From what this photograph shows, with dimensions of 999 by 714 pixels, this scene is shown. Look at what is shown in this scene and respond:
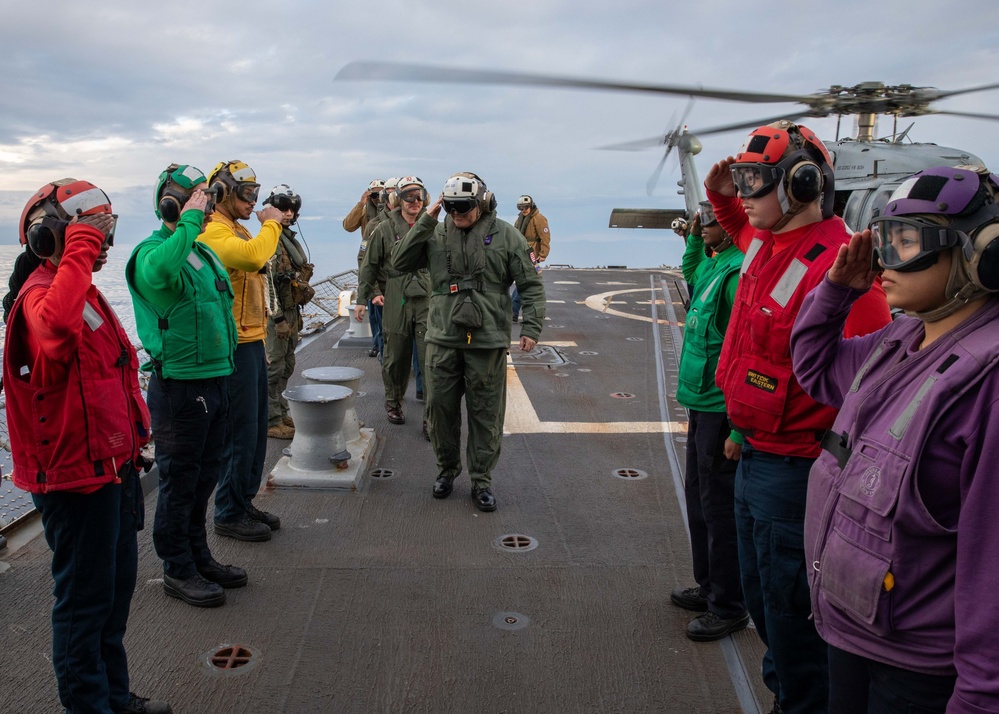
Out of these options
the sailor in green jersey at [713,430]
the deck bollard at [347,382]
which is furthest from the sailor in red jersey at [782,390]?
the deck bollard at [347,382]

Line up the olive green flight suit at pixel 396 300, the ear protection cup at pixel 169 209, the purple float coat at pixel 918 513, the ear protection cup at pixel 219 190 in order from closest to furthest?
the purple float coat at pixel 918 513 → the ear protection cup at pixel 169 209 → the ear protection cup at pixel 219 190 → the olive green flight suit at pixel 396 300

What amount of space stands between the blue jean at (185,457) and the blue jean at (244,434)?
432 millimetres

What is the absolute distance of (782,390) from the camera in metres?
2.46

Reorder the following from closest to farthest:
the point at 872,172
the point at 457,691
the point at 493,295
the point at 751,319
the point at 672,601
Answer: the point at 751,319
the point at 457,691
the point at 672,601
the point at 493,295
the point at 872,172

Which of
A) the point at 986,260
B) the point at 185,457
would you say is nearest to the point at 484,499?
the point at 185,457

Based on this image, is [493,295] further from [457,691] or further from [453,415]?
[457,691]

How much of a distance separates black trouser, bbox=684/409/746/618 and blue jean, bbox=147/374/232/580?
2338 mm

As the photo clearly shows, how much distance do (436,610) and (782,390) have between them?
81.1 inches

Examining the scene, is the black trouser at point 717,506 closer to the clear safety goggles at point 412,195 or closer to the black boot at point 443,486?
the black boot at point 443,486

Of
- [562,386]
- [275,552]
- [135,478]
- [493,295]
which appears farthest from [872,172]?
[135,478]

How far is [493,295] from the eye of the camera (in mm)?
4875

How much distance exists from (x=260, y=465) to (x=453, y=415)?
1325mm

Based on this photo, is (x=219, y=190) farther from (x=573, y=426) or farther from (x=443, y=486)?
(x=573, y=426)

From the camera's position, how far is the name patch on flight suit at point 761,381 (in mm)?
2492
